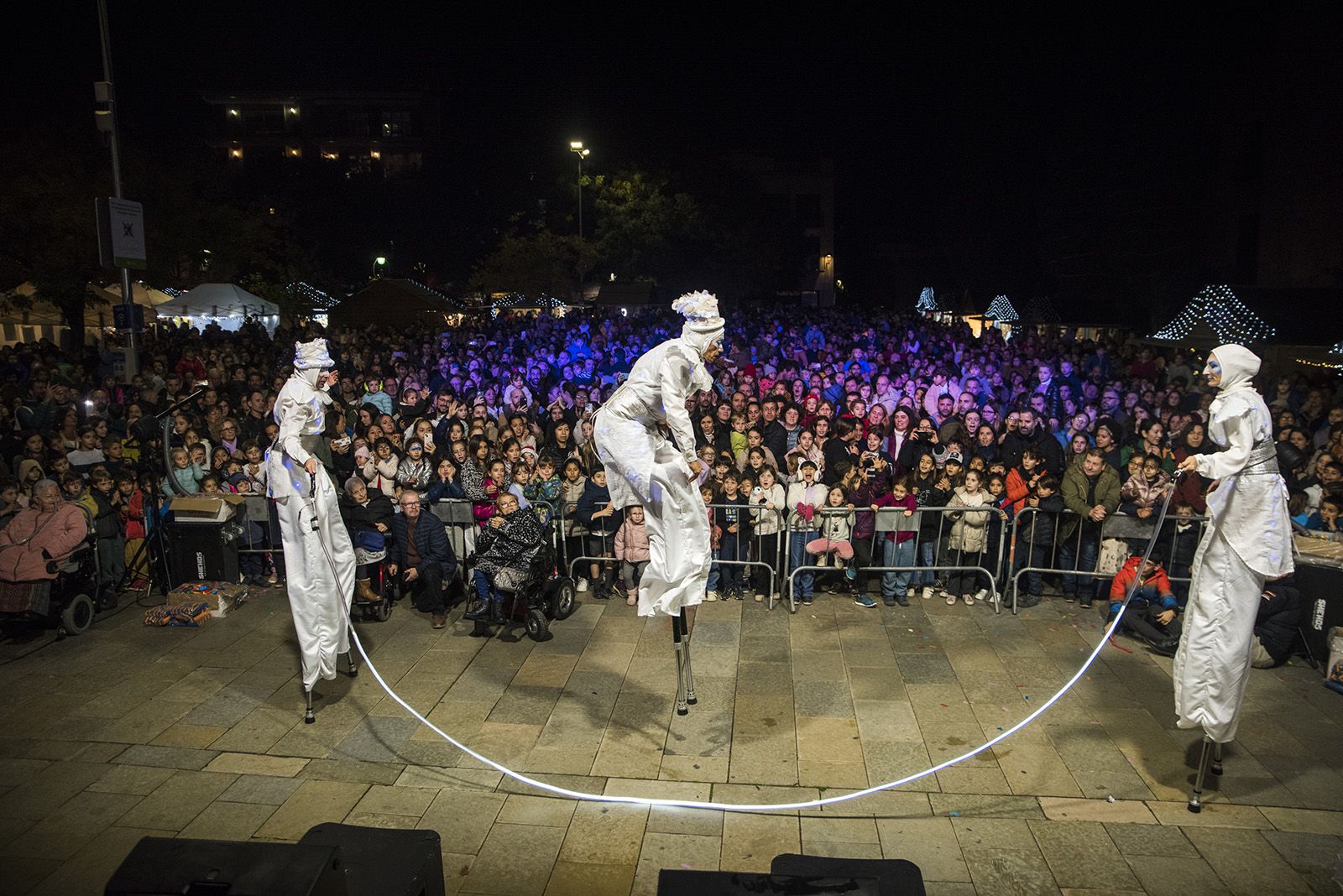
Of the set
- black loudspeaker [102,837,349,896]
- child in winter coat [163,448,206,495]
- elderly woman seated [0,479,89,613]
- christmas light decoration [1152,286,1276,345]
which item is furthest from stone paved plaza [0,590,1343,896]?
christmas light decoration [1152,286,1276,345]

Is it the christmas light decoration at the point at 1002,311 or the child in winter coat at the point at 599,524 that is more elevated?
the christmas light decoration at the point at 1002,311

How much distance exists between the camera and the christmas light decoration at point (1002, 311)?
115ft

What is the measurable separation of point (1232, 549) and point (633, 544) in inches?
199

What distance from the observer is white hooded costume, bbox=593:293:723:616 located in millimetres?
5172

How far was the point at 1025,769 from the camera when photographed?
5414 millimetres

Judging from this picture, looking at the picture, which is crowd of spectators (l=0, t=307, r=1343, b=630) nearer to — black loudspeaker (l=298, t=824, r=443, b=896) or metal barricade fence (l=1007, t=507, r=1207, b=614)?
metal barricade fence (l=1007, t=507, r=1207, b=614)

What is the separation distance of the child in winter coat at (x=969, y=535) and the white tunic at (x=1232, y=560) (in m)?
3.27

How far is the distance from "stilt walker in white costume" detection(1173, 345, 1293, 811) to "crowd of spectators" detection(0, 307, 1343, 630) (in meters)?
3.11

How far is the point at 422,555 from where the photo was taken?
8219 mm

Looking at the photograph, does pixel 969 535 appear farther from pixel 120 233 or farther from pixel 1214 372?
pixel 120 233

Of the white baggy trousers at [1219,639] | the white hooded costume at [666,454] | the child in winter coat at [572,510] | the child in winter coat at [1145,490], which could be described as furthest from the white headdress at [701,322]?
the child in winter coat at [1145,490]

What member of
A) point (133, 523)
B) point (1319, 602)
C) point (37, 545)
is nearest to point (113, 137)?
point (133, 523)

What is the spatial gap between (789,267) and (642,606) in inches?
2414

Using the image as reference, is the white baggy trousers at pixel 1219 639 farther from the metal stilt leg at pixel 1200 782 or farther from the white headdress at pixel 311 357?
the white headdress at pixel 311 357
